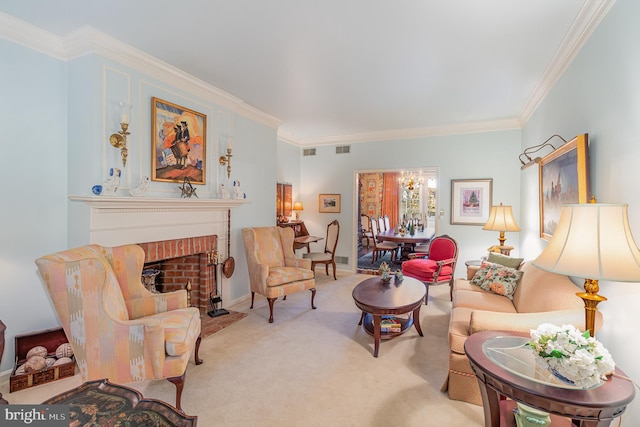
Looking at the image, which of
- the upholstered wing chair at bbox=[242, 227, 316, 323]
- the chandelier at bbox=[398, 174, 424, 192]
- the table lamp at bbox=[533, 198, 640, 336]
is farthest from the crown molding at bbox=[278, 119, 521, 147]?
the table lamp at bbox=[533, 198, 640, 336]

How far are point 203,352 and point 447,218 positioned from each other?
440 cm

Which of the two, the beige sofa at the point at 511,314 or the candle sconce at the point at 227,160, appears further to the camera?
the candle sconce at the point at 227,160

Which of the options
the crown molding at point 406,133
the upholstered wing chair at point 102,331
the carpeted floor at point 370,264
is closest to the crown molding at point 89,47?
the upholstered wing chair at point 102,331

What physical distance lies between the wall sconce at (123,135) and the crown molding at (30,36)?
2.11 feet

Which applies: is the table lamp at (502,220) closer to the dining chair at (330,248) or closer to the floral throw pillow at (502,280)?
the floral throw pillow at (502,280)

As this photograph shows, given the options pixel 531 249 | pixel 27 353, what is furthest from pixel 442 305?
pixel 27 353

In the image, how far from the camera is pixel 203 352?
296 cm

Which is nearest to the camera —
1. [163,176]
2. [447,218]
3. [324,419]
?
[324,419]

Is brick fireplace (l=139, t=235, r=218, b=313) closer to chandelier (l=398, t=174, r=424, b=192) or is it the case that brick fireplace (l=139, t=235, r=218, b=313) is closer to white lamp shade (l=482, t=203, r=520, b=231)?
white lamp shade (l=482, t=203, r=520, b=231)

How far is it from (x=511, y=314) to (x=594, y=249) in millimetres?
849

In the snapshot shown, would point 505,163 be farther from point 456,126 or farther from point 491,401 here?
point 491,401

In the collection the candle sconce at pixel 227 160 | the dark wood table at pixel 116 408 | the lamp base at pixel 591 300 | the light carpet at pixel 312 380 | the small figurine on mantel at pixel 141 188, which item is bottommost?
the light carpet at pixel 312 380

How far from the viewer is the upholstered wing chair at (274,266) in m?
3.80

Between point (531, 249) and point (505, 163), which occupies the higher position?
point (505, 163)
